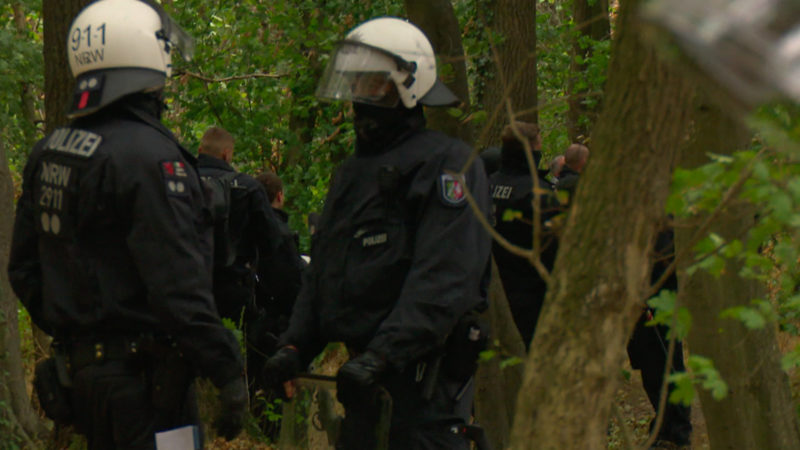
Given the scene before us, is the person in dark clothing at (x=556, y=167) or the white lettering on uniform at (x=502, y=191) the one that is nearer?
the white lettering on uniform at (x=502, y=191)

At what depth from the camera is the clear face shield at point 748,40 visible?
3.68ft

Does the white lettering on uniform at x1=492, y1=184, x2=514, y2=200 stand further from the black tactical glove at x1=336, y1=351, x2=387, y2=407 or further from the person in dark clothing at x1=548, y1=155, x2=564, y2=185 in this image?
the black tactical glove at x1=336, y1=351, x2=387, y2=407

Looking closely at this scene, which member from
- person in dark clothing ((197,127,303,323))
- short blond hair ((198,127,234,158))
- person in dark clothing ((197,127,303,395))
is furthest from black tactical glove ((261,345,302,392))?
short blond hair ((198,127,234,158))

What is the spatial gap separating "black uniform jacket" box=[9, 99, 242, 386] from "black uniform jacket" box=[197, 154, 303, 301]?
2.95 meters

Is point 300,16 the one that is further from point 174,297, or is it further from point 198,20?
point 174,297

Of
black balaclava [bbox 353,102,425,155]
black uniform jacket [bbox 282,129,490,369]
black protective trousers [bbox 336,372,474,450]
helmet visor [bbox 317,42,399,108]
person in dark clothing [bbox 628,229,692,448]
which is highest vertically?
helmet visor [bbox 317,42,399,108]

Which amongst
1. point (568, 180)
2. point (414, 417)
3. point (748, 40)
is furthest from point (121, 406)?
point (568, 180)

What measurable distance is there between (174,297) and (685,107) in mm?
1732

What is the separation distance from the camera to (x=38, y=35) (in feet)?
49.5

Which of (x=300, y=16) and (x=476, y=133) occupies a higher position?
(x=300, y=16)

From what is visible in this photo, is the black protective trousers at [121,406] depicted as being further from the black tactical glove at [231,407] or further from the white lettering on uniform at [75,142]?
the white lettering on uniform at [75,142]

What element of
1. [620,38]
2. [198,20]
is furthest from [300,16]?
[620,38]

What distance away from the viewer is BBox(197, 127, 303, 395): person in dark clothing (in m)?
6.78

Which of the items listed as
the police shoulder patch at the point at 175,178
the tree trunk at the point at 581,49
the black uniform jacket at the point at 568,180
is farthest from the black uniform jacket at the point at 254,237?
the tree trunk at the point at 581,49
